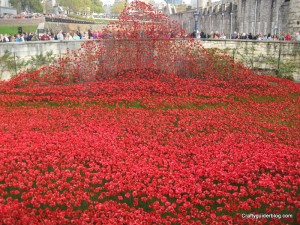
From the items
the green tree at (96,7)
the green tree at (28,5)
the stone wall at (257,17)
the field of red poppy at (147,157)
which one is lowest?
the field of red poppy at (147,157)

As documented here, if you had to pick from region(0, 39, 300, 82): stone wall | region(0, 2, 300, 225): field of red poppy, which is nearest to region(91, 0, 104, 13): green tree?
region(0, 39, 300, 82): stone wall

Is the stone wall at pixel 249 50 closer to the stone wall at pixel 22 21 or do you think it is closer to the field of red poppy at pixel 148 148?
the field of red poppy at pixel 148 148

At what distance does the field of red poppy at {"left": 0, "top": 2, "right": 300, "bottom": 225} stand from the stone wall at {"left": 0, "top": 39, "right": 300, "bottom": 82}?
1.76 m

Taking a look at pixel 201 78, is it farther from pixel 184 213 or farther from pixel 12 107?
pixel 184 213

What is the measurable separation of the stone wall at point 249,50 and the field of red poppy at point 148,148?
5.78ft

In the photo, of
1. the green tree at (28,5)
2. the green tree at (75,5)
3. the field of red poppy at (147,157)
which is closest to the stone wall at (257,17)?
the field of red poppy at (147,157)

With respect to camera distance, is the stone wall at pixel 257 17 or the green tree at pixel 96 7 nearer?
the stone wall at pixel 257 17

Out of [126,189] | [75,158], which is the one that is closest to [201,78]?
[75,158]

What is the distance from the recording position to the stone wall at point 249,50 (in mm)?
15117

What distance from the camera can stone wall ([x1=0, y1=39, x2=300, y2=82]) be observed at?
15.1 m

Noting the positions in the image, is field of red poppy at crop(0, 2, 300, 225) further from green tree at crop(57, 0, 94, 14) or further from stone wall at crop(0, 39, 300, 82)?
green tree at crop(57, 0, 94, 14)

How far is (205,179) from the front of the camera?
5770mm

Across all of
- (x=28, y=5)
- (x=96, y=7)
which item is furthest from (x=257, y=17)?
(x=96, y=7)

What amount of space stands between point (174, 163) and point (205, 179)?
2.64 ft
